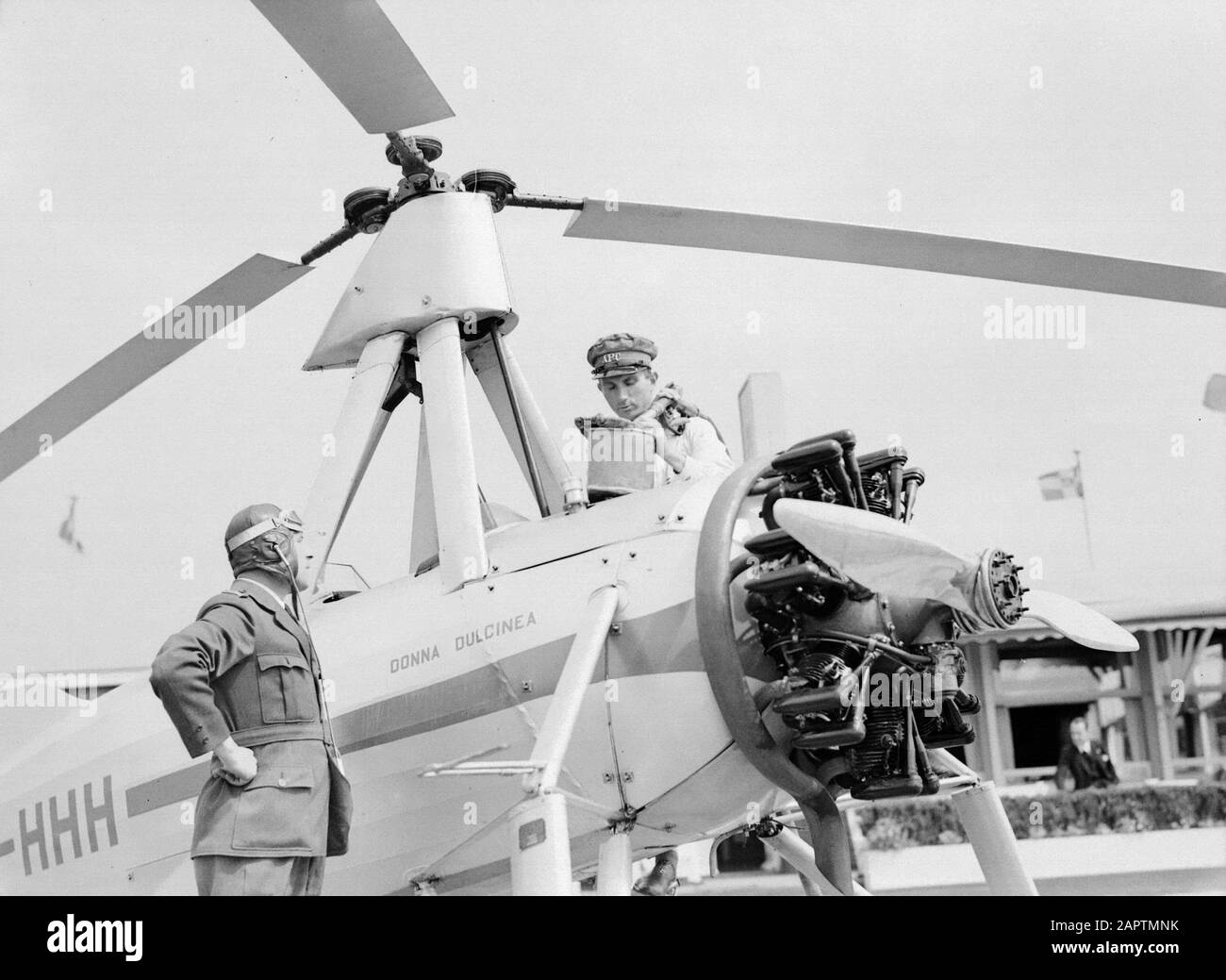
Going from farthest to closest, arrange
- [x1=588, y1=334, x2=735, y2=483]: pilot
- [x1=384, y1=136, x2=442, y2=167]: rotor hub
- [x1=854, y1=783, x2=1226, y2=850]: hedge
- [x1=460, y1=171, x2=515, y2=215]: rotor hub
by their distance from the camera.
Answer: [x1=854, y1=783, x2=1226, y2=850]: hedge → [x1=460, y1=171, x2=515, y2=215]: rotor hub → [x1=384, y1=136, x2=442, y2=167]: rotor hub → [x1=588, y1=334, x2=735, y2=483]: pilot

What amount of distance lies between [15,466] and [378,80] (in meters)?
3.04

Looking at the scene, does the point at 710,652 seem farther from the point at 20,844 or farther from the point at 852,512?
the point at 20,844

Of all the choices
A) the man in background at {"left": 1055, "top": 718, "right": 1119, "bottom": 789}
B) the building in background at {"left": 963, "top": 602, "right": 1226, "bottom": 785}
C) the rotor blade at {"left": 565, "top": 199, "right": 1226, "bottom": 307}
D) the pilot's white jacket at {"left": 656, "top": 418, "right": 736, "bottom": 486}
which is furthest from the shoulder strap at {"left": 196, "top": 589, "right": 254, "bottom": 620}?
the man in background at {"left": 1055, "top": 718, "right": 1119, "bottom": 789}

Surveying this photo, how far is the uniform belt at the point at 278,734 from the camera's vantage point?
461 centimetres

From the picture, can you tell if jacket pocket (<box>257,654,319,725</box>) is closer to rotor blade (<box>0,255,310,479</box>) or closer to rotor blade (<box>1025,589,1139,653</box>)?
rotor blade (<box>0,255,310,479</box>)

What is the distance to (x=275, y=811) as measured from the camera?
4.51 m

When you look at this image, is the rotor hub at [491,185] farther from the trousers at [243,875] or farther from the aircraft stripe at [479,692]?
the trousers at [243,875]

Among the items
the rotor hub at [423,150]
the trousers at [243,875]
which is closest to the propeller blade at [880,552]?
the trousers at [243,875]

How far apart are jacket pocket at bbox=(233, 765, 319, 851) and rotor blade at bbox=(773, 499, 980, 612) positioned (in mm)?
1882

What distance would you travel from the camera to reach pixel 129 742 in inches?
224

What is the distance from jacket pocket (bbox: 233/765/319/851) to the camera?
445 centimetres

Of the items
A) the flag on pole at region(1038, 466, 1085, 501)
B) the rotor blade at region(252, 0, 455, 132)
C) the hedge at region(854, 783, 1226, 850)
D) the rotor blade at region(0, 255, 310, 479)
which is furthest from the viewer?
the flag on pole at region(1038, 466, 1085, 501)
